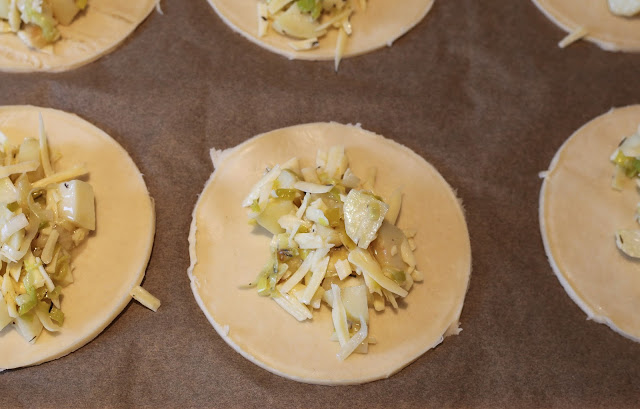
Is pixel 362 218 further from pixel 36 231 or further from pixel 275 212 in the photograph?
pixel 36 231

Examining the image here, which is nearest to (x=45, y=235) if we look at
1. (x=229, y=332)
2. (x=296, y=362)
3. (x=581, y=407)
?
(x=229, y=332)

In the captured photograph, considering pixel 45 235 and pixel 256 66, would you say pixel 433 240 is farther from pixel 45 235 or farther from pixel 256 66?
pixel 45 235

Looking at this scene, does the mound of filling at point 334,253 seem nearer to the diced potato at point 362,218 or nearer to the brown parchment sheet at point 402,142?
the diced potato at point 362,218

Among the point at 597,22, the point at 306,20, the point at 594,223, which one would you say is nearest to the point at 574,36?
the point at 597,22

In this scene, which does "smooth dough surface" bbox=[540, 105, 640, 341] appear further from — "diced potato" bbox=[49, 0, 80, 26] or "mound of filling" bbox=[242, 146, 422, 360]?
"diced potato" bbox=[49, 0, 80, 26]

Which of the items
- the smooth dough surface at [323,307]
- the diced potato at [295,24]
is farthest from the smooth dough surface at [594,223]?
the diced potato at [295,24]
